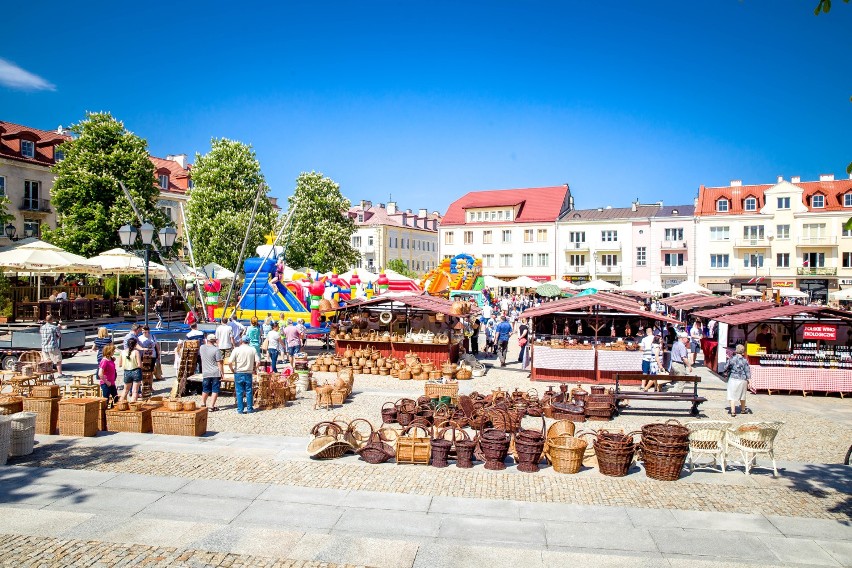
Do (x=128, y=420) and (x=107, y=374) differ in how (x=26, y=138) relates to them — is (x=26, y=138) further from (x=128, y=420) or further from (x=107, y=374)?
(x=128, y=420)

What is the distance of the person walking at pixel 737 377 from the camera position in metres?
14.2

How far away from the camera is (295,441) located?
11.4 m

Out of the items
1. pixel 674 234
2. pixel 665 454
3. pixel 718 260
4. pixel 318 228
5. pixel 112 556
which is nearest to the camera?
pixel 112 556

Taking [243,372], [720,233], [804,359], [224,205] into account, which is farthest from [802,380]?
[720,233]

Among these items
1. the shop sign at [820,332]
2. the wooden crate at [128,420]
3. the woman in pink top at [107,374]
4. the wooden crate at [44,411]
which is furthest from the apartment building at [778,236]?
the wooden crate at [44,411]

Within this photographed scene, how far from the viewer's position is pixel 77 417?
36.3 ft

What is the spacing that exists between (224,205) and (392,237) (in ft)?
116

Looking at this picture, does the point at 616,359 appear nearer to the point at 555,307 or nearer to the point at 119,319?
the point at 555,307

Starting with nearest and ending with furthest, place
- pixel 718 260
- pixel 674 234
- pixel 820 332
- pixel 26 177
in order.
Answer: pixel 820 332 < pixel 26 177 < pixel 718 260 < pixel 674 234

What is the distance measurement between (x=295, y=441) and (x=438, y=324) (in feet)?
36.1

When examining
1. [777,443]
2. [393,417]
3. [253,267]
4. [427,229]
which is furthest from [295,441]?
[427,229]

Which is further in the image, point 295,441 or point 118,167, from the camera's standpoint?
point 118,167

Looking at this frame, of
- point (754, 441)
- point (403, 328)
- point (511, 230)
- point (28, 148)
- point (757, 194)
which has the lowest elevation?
point (754, 441)

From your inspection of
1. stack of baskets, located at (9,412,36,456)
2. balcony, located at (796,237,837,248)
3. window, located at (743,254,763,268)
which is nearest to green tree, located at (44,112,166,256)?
stack of baskets, located at (9,412,36,456)
